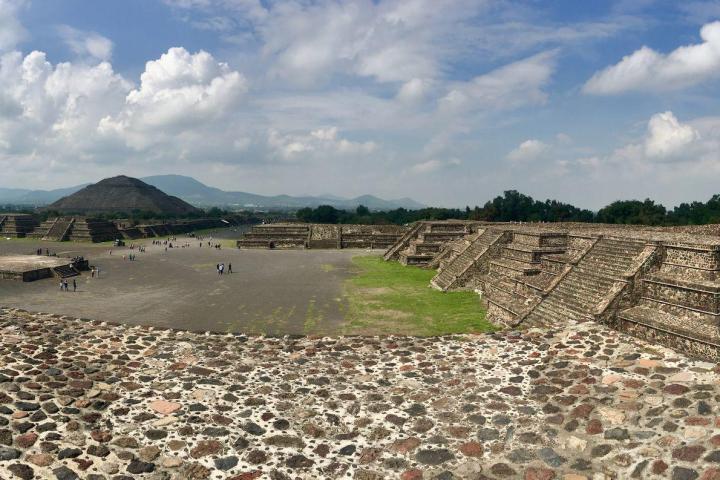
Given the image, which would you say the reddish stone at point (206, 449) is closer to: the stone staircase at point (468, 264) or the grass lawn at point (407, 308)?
the grass lawn at point (407, 308)

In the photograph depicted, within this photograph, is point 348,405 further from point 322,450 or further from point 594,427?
point 594,427

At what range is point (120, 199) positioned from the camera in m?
154

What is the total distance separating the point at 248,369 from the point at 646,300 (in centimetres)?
1051

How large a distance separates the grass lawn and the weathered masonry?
1.04m

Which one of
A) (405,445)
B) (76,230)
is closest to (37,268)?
(405,445)

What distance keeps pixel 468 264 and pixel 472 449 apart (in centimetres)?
1800

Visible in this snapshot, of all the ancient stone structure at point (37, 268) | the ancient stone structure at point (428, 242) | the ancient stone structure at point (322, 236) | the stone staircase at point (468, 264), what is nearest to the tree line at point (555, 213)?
the ancient stone structure at point (322, 236)

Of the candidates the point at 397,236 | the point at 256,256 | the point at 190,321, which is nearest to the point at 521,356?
the point at 190,321

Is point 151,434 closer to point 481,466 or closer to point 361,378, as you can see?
point 361,378

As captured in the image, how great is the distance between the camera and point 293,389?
7.36m

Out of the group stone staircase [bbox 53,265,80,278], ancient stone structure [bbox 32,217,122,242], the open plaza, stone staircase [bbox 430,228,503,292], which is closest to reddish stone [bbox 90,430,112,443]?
the open plaza

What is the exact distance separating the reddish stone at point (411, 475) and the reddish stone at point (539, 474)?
4.19 ft

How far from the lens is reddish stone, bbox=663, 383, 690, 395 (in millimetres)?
6008

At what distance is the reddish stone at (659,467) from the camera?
480 cm
